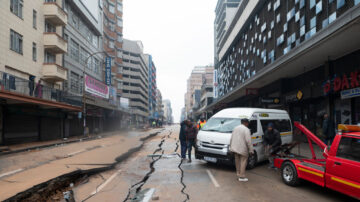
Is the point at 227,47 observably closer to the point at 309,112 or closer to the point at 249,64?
the point at 249,64

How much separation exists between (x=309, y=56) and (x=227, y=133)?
25.6 ft

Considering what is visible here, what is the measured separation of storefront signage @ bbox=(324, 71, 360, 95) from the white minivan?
468cm

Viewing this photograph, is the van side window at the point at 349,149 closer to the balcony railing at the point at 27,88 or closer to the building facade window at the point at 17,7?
the balcony railing at the point at 27,88

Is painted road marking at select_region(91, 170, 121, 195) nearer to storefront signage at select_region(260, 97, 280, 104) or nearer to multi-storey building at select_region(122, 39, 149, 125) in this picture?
storefront signage at select_region(260, 97, 280, 104)

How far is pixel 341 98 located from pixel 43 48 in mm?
23835

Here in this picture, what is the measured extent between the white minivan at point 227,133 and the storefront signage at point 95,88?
22.8m

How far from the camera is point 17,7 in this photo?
19.7 meters

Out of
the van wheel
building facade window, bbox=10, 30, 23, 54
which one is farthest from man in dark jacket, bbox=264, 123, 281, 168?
building facade window, bbox=10, 30, 23, 54

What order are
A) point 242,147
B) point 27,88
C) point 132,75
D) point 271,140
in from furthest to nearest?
point 132,75 → point 27,88 → point 271,140 → point 242,147

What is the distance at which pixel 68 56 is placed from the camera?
29.0 metres

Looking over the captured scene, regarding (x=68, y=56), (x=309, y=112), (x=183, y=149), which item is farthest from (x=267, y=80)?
(x=68, y=56)

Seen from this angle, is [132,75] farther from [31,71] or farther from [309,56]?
[309,56]

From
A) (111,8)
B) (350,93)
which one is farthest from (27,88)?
(111,8)

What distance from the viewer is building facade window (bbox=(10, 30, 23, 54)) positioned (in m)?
19.1
